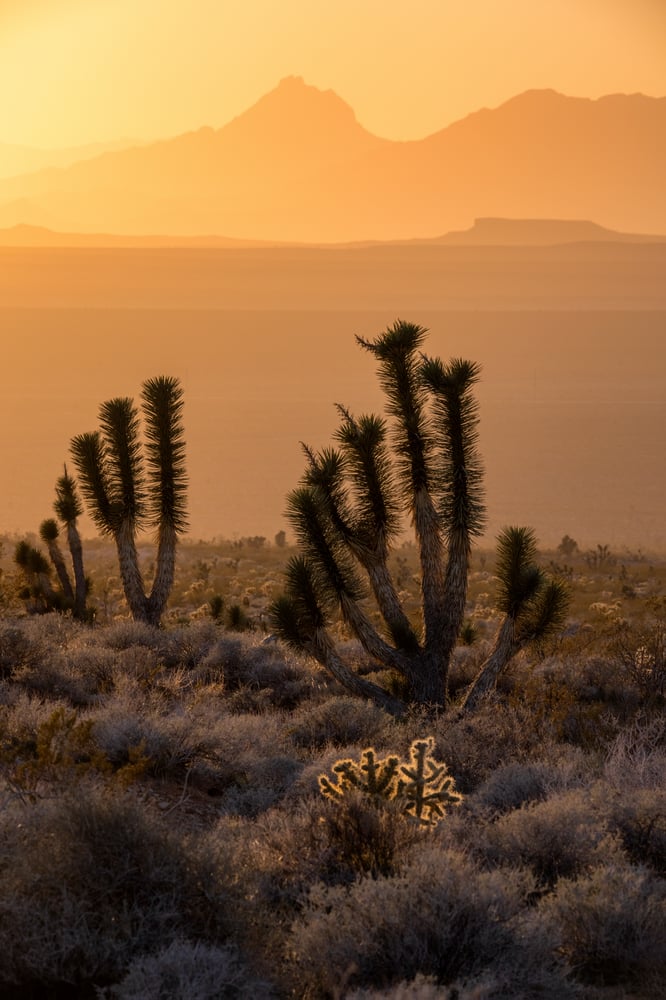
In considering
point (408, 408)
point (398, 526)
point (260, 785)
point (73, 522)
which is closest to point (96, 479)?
point (73, 522)

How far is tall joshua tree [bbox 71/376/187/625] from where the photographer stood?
47.0ft

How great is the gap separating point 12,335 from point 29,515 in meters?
74.6

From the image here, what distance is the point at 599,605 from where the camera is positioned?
71.0ft

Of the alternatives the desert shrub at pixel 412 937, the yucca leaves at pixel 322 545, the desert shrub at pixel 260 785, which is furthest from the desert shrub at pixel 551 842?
the yucca leaves at pixel 322 545

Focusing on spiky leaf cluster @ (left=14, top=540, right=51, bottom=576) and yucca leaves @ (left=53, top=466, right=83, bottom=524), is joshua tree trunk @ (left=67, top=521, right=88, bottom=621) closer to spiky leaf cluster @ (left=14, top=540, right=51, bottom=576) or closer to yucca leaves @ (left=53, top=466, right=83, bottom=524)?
yucca leaves @ (left=53, top=466, right=83, bottom=524)

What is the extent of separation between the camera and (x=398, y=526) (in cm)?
1170

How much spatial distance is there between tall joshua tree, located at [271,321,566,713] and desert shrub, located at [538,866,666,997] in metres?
5.50

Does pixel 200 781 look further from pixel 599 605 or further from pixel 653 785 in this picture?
pixel 599 605

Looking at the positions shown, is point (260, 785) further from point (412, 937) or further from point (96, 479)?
point (96, 479)

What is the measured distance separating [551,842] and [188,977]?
2.53 m

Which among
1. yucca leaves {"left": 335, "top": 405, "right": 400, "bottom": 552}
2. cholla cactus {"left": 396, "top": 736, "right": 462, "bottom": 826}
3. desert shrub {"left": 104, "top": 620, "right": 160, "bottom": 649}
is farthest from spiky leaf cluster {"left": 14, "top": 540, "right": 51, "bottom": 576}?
cholla cactus {"left": 396, "top": 736, "right": 462, "bottom": 826}

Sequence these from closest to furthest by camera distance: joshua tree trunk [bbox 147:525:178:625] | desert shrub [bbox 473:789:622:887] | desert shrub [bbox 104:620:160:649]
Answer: desert shrub [bbox 473:789:622:887], desert shrub [bbox 104:620:160:649], joshua tree trunk [bbox 147:525:178:625]

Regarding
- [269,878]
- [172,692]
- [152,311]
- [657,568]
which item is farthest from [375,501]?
[152,311]

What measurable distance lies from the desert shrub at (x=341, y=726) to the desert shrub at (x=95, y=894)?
390 centimetres
